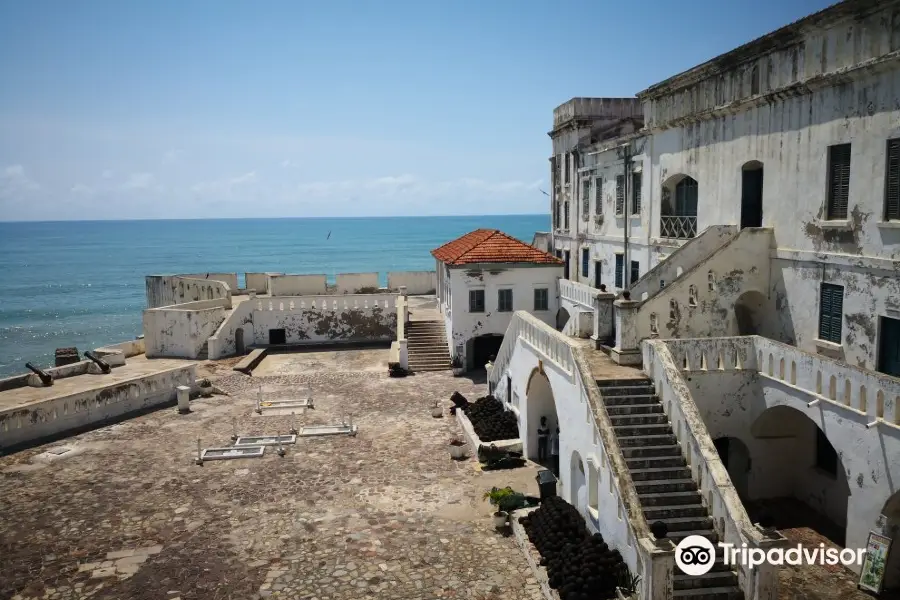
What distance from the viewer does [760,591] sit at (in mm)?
11320

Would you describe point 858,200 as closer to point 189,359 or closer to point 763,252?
point 763,252

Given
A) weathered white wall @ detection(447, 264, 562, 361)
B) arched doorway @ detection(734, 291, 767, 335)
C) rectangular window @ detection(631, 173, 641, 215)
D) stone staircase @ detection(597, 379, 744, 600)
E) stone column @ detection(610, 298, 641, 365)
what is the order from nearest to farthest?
1. stone staircase @ detection(597, 379, 744, 600)
2. stone column @ detection(610, 298, 641, 365)
3. arched doorway @ detection(734, 291, 767, 335)
4. rectangular window @ detection(631, 173, 641, 215)
5. weathered white wall @ detection(447, 264, 562, 361)

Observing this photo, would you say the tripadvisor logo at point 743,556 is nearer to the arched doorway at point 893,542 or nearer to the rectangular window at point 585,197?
the arched doorway at point 893,542

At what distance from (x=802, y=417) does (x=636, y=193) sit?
13397 mm

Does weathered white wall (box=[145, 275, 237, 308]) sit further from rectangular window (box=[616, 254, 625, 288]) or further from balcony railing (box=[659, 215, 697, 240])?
balcony railing (box=[659, 215, 697, 240])

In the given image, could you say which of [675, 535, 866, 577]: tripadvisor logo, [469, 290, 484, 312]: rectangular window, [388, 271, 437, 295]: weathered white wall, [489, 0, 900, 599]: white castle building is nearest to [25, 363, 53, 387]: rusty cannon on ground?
[469, 290, 484, 312]: rectangular window

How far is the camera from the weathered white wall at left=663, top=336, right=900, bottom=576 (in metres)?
12.8

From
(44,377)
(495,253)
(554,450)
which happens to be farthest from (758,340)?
(44,377)

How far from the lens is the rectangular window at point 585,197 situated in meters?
33.3

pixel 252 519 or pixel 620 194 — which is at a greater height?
pixel 620 194

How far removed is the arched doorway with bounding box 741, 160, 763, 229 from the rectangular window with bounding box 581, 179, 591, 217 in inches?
511

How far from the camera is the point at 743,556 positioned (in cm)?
1168

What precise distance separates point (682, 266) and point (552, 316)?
12419mm

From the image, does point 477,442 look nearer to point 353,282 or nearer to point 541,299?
point 541,299
